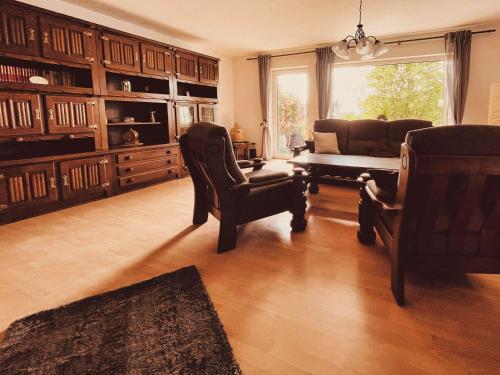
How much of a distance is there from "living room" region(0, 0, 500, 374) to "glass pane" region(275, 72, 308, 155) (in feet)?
1.20

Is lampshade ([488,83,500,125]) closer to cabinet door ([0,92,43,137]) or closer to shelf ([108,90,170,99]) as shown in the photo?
shelf ([108,90,170,99])

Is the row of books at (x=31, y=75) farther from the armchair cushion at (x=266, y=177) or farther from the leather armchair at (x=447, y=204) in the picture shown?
the leather armchair at (x=447, y=204)

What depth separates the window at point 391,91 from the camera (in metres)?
5.77

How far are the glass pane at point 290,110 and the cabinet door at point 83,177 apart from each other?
443cm

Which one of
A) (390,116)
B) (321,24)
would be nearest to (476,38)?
(390,116)

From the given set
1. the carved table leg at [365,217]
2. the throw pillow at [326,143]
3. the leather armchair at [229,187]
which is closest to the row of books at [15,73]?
the leather armchair at [229,187]

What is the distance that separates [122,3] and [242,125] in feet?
13.4

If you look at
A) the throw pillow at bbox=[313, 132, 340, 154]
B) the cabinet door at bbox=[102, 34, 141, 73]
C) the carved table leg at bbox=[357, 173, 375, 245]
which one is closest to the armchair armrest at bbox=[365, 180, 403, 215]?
the carved table leg at bbox=[357, 173, 375, 245]

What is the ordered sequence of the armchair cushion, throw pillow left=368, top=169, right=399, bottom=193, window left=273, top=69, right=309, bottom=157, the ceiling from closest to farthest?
throw pillow left=368, top=169, right=399, bottom=193 < the armchair cushion < the ceiling < window left=273, top=69, right=309, bottom=157

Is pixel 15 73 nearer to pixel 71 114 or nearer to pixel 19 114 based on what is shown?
pixel 19 114

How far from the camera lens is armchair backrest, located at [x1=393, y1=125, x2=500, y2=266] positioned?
4.77ft

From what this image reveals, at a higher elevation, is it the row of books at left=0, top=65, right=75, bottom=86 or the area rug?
the row of books at left=0, top=65, right=75, bottom=86

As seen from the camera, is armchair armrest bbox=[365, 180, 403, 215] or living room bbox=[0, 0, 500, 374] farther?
armchair armrest bbox=[365, 180, 403, 215]

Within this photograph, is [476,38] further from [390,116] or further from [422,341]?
[422,341]
